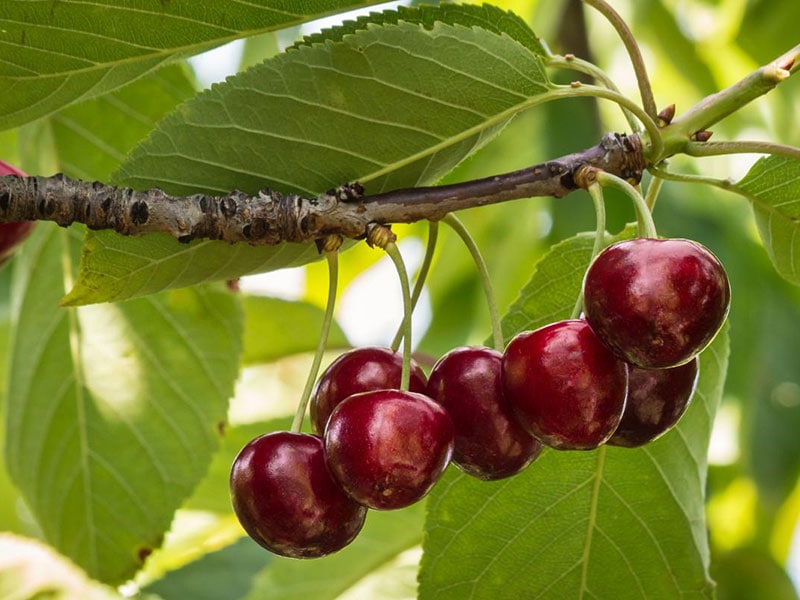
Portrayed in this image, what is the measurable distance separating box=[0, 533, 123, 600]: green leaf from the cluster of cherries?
196 centimetres

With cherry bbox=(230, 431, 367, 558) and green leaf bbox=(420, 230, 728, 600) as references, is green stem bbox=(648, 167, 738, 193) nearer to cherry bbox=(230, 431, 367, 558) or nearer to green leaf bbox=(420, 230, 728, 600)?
green leaf bbox=(420, 230, 728, 600)

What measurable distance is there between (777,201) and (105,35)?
1194 millimetres

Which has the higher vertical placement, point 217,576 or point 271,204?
point 271,204

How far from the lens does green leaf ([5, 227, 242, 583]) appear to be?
8.95ft

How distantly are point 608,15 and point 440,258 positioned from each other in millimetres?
2501

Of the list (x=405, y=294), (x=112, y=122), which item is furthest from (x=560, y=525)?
(x=112, y=122)

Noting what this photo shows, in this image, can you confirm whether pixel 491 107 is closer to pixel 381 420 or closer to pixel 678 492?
pixel 381 420

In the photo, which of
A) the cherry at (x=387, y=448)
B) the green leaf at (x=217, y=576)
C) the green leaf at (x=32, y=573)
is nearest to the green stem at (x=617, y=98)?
the cherry at (x=387, y=448)

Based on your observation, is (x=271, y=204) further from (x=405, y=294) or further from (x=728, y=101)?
(x=728, y=101)

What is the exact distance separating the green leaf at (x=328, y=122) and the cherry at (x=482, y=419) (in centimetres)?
35

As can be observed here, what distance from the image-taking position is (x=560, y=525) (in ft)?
7.38

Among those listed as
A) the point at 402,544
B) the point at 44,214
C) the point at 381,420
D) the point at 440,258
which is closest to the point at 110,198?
the point at 44,214

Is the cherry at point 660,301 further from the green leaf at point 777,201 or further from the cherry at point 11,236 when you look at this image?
the cherry at point 11,236

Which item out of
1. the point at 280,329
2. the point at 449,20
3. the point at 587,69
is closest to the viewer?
the point at 449,20
